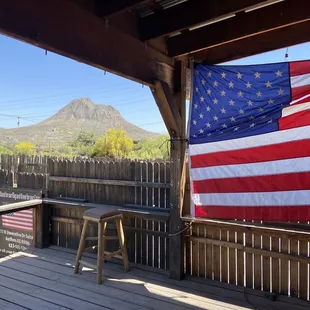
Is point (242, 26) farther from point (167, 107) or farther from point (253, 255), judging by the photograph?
point (253, 255)

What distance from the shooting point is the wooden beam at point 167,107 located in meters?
2.90

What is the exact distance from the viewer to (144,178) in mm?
3738

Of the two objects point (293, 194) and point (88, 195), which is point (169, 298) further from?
point (88, 195)

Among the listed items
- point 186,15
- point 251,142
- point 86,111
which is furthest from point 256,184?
point 86,111

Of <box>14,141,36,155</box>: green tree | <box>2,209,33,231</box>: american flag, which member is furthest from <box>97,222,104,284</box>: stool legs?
<box>14,141,36,155</box>: green tree

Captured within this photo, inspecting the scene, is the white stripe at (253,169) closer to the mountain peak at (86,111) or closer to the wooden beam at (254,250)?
the wooden beam at (254,250)

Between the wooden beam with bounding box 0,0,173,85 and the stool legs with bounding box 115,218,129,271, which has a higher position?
the wooden beam with bounding box 0,0,173,85

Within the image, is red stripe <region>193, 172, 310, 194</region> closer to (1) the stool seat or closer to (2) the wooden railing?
(2) the wooden railing

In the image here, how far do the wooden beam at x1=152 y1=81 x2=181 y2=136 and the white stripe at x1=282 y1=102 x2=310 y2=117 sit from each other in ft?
3.49

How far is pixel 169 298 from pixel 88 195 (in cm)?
195

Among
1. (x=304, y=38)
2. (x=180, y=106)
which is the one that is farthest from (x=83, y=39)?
(x=304, y=38)

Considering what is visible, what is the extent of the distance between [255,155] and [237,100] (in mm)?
566

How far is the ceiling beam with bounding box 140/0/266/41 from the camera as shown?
2219 mm

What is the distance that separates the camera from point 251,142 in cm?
270
